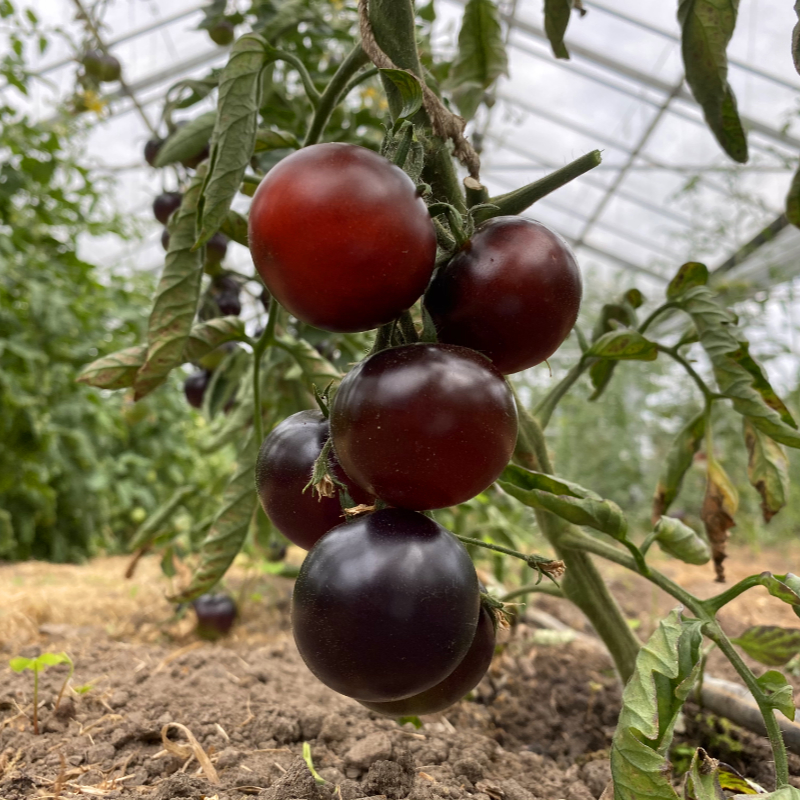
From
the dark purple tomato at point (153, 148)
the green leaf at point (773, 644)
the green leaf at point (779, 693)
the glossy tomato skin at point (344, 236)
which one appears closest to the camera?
the glossy tomato skin at point (344, 236)

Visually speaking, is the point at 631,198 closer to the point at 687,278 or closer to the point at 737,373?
the point at 687,278

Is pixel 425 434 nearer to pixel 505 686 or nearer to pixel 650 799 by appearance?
pixel 650 799

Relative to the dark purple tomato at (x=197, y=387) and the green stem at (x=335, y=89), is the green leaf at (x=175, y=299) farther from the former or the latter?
the dark purple tomato at (x=197, y=387)

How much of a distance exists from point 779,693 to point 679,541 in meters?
0.17

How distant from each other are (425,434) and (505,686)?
1.00 metres

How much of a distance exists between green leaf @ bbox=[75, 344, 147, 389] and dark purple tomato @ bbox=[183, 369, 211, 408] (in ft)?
2.56

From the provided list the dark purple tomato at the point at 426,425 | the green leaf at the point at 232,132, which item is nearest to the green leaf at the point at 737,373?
the dark purple tomato at the point at 426,425

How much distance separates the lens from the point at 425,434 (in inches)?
17.7

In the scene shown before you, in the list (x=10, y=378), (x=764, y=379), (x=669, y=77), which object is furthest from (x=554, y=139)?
(x=764, y=379)

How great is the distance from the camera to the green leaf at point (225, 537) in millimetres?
838

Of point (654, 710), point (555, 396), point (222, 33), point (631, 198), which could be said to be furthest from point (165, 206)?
point (631, 198)

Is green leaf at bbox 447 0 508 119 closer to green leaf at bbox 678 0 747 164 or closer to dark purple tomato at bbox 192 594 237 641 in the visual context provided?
green leaf at bbox 678 0 747 164

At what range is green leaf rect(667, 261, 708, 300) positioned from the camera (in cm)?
87

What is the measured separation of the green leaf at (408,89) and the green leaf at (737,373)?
0.52 meters
